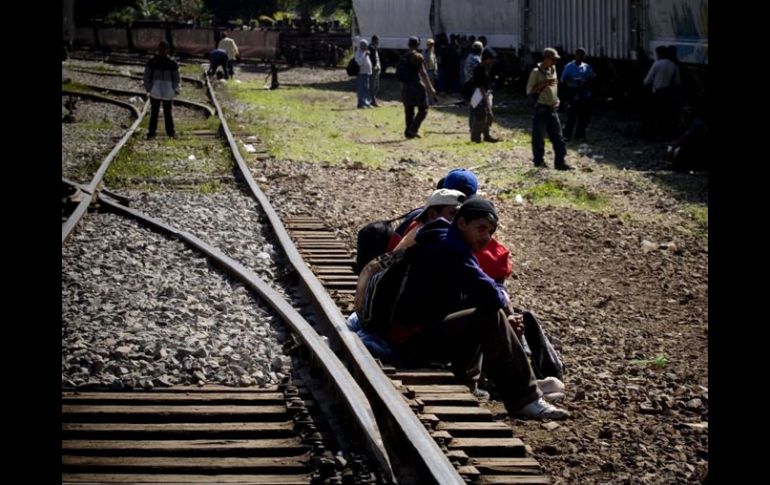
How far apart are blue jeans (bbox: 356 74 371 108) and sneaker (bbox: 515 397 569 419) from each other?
2220 centimetres

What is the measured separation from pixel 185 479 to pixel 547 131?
1171 centimetres

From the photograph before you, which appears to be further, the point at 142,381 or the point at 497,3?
A: the point at 497,3

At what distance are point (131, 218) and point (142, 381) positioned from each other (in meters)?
5.95

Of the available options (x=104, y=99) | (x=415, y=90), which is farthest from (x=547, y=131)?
(x=104, y=99)

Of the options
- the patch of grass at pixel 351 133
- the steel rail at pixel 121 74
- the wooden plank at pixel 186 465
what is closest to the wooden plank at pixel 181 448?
the wooden plank at pixel 186 465

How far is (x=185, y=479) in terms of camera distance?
5.12m

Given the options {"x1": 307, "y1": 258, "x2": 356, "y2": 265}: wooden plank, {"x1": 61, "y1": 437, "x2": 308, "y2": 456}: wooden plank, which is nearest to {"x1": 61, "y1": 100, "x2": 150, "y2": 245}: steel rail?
{"x1": 307, "y1": 258, "x2": 356, "y2": 265}: wooden plank

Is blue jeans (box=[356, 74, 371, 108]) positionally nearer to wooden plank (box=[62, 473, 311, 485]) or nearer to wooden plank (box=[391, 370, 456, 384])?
wooden plank (box=[391, 370, 456, 384])

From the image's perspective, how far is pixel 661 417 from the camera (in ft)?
20.9

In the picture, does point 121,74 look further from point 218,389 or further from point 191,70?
point 218,389
